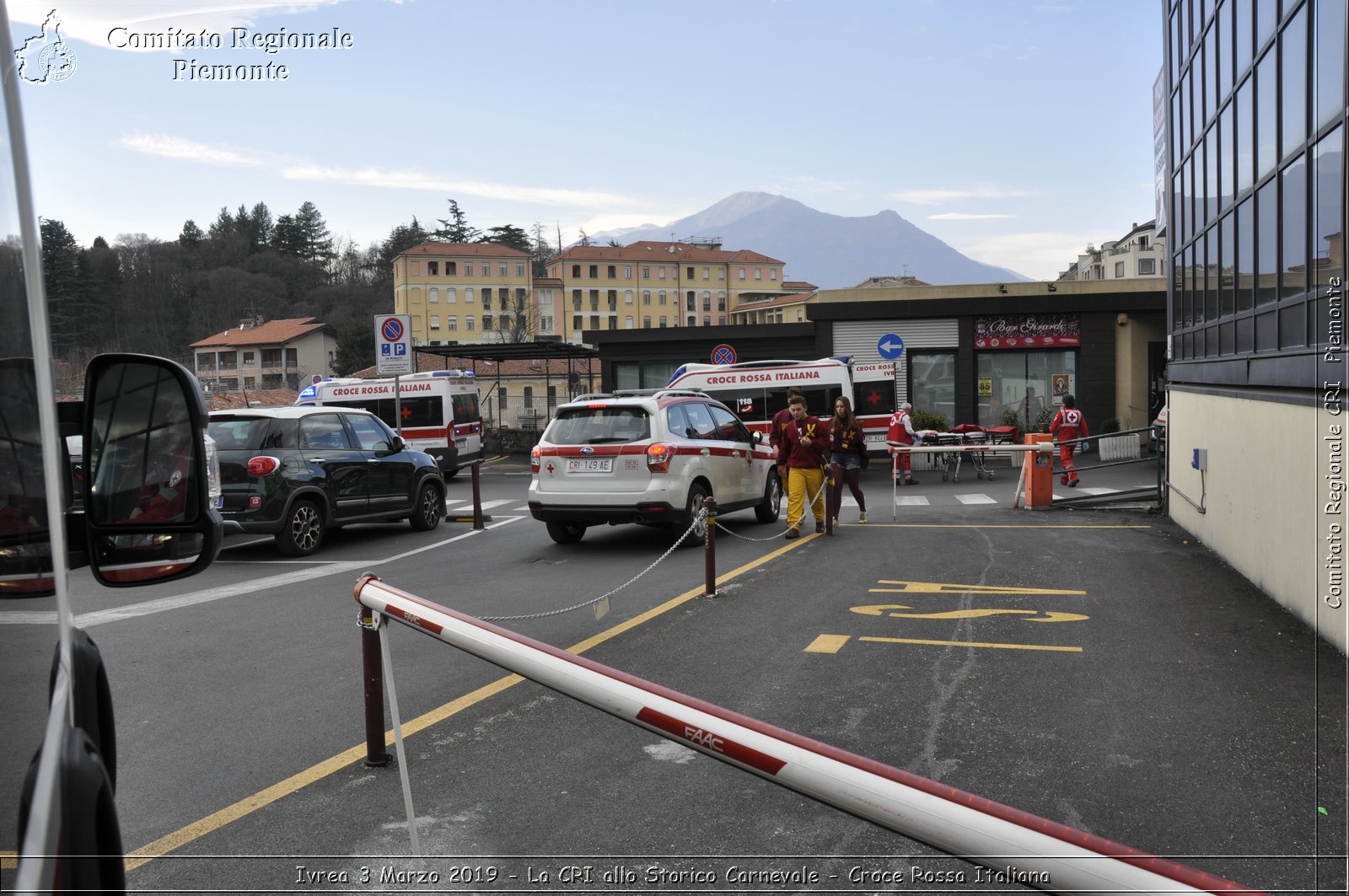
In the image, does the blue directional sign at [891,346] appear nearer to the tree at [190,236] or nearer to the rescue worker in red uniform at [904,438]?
the rescue worker in red uniform at [904,438]

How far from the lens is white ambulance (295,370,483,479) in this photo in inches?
989

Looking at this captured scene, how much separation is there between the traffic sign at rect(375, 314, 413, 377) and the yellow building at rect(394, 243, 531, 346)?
89680mm

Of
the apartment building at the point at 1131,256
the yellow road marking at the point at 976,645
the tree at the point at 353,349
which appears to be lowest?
the yellow road marking at the point at 976,645

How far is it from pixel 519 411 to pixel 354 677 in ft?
222

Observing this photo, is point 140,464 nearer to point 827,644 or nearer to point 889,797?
point 889,797

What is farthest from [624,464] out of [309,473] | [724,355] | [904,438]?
[724,355]

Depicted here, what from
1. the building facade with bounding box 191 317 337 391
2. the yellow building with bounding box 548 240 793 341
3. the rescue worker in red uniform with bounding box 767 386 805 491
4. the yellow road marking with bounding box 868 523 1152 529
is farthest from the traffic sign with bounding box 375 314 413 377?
the yellow building with bounding box 548 240 793 341

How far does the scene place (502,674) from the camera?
657 cm

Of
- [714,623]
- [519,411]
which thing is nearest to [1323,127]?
[714,623]

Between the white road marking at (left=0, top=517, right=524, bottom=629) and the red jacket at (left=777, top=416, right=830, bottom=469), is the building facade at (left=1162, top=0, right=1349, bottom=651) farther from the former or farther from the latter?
the white road marking at (left=0, top=517, right=524, bottom=629)

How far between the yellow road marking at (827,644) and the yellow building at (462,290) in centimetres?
10385

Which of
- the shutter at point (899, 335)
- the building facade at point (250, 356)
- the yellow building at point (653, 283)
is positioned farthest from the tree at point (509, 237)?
the shutter at point (899, 335)

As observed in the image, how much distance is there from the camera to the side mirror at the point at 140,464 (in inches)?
84.8

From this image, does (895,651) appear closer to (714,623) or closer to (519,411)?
(714,623)
